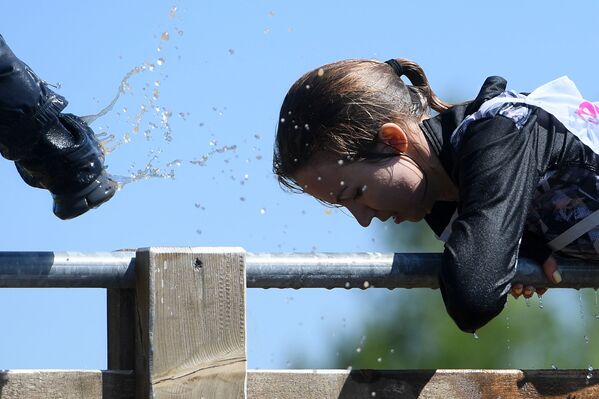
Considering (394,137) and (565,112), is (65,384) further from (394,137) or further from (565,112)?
(565,112)

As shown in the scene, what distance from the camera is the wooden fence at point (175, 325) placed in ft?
10.7

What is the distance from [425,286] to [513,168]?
1.42 feet

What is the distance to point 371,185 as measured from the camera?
4195mm

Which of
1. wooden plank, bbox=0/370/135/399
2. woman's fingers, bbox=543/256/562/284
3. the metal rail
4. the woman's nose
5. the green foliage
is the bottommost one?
the green foliage

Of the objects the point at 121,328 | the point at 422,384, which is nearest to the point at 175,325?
the point at 121,328

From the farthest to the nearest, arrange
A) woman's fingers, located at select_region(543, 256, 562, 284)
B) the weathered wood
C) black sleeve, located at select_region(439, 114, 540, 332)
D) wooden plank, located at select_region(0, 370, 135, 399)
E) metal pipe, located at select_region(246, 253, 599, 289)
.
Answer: woman's fingers, located at select_region(543, 256, 562, 284), black sleeve, located at select_region(439, 114, 540, 332), metal pipe, located at select_region(246, 253, 599, 289), the weathered wood, wooden plank, located at select_region(0, 370, 135, 399)

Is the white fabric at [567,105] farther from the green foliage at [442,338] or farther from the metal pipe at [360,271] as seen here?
the green foliage at [442,338]

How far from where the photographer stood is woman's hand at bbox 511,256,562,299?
12.7 ft

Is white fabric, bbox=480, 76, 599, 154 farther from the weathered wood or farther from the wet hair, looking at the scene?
the weathered wood

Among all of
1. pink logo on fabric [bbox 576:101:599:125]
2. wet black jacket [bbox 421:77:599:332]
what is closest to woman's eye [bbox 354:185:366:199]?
wet black jacket [bbox 421:77:599:332]

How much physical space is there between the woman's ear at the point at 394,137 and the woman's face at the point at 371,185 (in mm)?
33

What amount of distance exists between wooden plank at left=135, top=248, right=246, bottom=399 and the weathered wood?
0.24 feet

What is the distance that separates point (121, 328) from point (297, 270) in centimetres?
50

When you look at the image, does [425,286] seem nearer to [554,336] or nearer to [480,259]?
[480,259]
